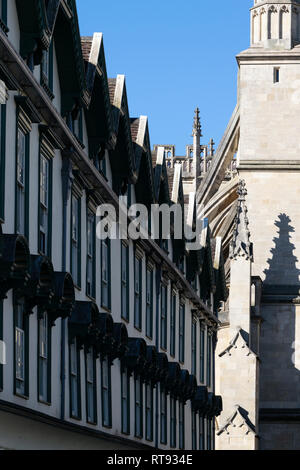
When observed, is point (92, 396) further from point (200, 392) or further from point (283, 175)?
point (283, 175)

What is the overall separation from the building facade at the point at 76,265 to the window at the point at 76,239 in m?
0.04

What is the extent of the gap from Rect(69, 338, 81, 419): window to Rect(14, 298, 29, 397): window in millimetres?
4280

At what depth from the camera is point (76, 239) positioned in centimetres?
3331

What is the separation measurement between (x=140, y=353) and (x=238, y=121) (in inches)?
1202

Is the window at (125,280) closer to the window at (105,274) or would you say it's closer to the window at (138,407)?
the window at (105,274)

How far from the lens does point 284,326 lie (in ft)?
199

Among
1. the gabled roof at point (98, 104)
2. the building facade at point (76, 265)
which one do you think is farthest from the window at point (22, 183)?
the gabled roof at point (98, 104)

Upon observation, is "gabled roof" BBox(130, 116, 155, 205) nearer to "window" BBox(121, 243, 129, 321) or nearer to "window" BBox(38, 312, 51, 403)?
"window" BBox(121, 243, 129, 321)

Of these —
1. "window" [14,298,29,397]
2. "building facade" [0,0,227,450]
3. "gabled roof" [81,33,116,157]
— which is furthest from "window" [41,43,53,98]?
"window" [14,298,29,397]

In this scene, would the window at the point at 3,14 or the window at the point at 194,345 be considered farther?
the window at the point at 194,345

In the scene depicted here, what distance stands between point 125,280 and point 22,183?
11.8m

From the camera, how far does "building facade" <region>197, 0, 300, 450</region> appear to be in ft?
191

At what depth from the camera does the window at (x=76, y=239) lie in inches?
1294

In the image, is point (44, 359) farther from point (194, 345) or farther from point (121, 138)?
point (194, 345)
